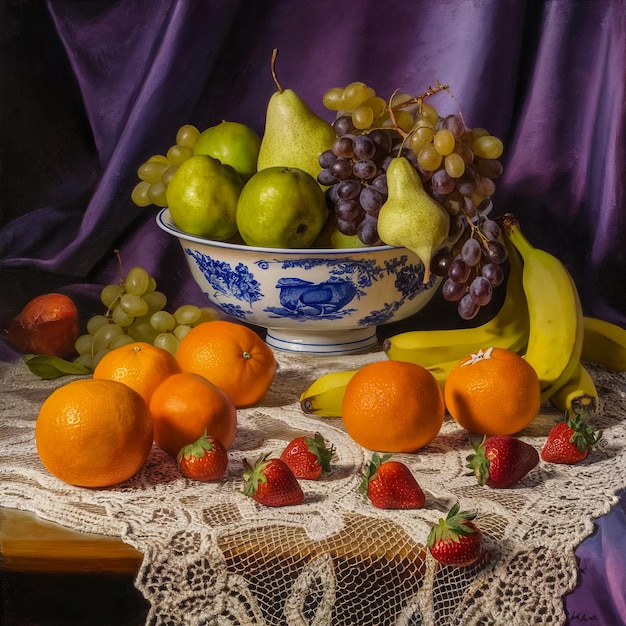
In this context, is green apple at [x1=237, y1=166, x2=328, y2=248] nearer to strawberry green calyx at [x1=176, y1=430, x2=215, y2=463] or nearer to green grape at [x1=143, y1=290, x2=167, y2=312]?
green grape at [x1=143, y1=290, x2=167, y2=312]

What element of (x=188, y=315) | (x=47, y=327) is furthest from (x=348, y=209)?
(x=47, y=327)

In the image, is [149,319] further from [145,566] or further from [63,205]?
[145,566]

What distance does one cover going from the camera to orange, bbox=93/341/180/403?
44.9 inches

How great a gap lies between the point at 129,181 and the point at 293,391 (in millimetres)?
621

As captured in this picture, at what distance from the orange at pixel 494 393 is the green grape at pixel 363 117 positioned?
0.40 m

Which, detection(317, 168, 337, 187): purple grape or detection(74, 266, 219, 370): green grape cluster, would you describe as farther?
detection(74, 266, 219, 370): green grape cluster

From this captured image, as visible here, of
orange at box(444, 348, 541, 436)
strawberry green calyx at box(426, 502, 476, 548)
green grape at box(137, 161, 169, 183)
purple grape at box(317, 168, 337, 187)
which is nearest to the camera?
strawberry green calyx at box(426, 502, 476, 548)

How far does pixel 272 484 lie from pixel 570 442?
0.37 meters

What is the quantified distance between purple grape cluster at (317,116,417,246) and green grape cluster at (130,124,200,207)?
1.00 feet

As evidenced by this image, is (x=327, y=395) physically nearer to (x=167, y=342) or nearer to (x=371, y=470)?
(x=371, y=470)

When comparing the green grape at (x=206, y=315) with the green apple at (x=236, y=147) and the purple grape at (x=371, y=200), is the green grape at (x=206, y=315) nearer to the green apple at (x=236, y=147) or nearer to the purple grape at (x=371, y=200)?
the green apple at (x=236, y=147)

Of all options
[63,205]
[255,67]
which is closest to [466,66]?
[255,67]

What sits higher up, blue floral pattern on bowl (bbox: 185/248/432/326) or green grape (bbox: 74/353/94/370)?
blue floral pattern on bowl (bbox: 185/248/432/326)
